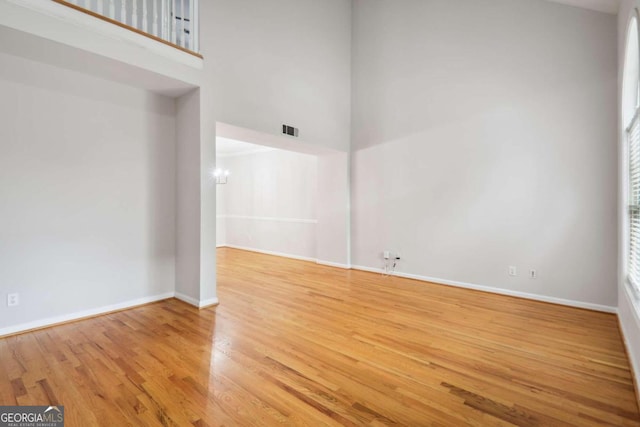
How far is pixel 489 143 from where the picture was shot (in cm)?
439

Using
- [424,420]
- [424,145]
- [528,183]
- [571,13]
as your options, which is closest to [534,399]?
[424,420]

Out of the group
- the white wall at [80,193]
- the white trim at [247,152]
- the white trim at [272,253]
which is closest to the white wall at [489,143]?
the white trim at [272,253]

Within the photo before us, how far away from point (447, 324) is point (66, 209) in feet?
13.6

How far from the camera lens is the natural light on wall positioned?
8.38 feet

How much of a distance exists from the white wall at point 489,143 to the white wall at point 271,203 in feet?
5.13

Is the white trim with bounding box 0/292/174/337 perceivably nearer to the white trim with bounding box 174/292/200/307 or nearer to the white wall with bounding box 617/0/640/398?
the white trim with bounding box 174/292/200/307

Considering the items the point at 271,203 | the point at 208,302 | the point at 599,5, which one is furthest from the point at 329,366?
the point at 271,203

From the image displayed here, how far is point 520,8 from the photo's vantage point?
4.12 metres

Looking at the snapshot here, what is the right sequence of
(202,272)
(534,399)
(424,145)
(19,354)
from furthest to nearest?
(424,145), (202,272), (19,354), (534,399)

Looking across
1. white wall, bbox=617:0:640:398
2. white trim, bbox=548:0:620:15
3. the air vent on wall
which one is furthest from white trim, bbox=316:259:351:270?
white trim, bbox=548:0:620:15

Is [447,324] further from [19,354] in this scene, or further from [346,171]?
[19,354]

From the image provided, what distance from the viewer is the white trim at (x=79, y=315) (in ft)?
9.66

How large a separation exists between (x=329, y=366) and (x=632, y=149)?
3336 mm

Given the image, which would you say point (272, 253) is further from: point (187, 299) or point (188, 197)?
point (188, 197)
